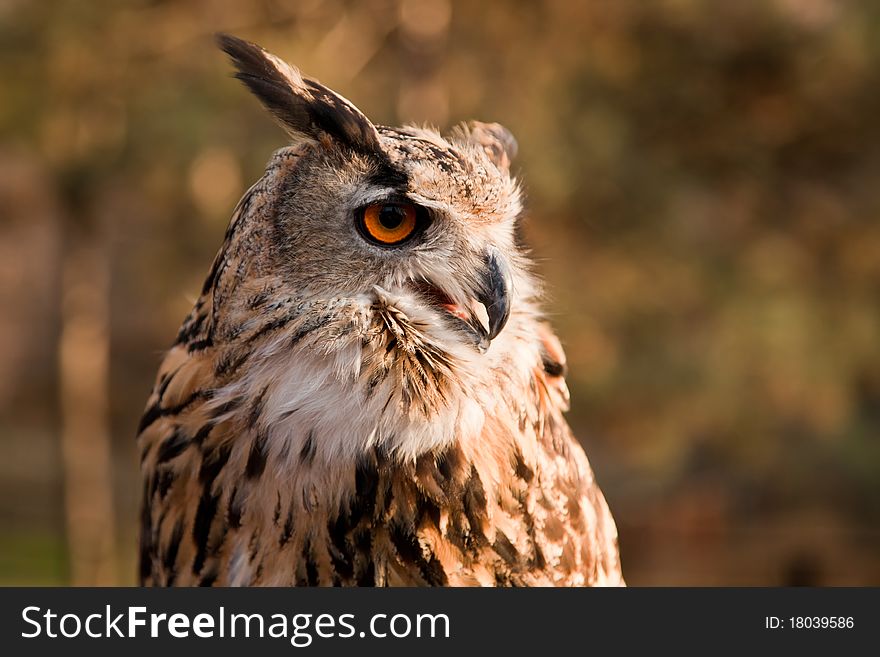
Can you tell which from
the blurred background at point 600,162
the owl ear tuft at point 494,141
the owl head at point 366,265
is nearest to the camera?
the owl head at point 366,265

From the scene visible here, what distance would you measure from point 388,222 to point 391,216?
0.03 ft

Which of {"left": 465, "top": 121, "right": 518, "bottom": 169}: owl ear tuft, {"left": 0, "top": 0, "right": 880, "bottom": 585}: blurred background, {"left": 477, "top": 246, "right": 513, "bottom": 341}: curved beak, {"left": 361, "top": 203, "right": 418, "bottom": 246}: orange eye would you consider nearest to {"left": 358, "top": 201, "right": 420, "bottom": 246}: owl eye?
{"left": 361, "top": 203, "right": 418, "bottom": 246}: orange eye

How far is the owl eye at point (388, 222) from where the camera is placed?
1444mm

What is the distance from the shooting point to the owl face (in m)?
1.43

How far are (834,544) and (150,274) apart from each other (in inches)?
231

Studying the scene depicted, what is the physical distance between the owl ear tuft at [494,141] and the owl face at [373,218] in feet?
0.55

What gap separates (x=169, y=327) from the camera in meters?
5.54

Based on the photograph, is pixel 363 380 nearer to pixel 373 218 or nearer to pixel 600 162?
pixel 373 218

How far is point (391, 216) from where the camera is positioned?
1451mm

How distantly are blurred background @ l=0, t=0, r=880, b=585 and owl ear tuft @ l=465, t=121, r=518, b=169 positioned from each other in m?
3.02

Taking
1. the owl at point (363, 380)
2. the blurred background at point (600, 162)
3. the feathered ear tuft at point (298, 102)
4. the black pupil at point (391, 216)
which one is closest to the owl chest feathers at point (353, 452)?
the owl at point (363, 380)

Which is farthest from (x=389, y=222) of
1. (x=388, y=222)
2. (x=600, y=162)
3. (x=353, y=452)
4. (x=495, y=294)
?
(x=600, y=162)

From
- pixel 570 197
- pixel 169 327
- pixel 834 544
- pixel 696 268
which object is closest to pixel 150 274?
pixel 169 327

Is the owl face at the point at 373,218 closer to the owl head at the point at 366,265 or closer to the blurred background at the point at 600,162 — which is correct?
the owl head at the point at 366,265
